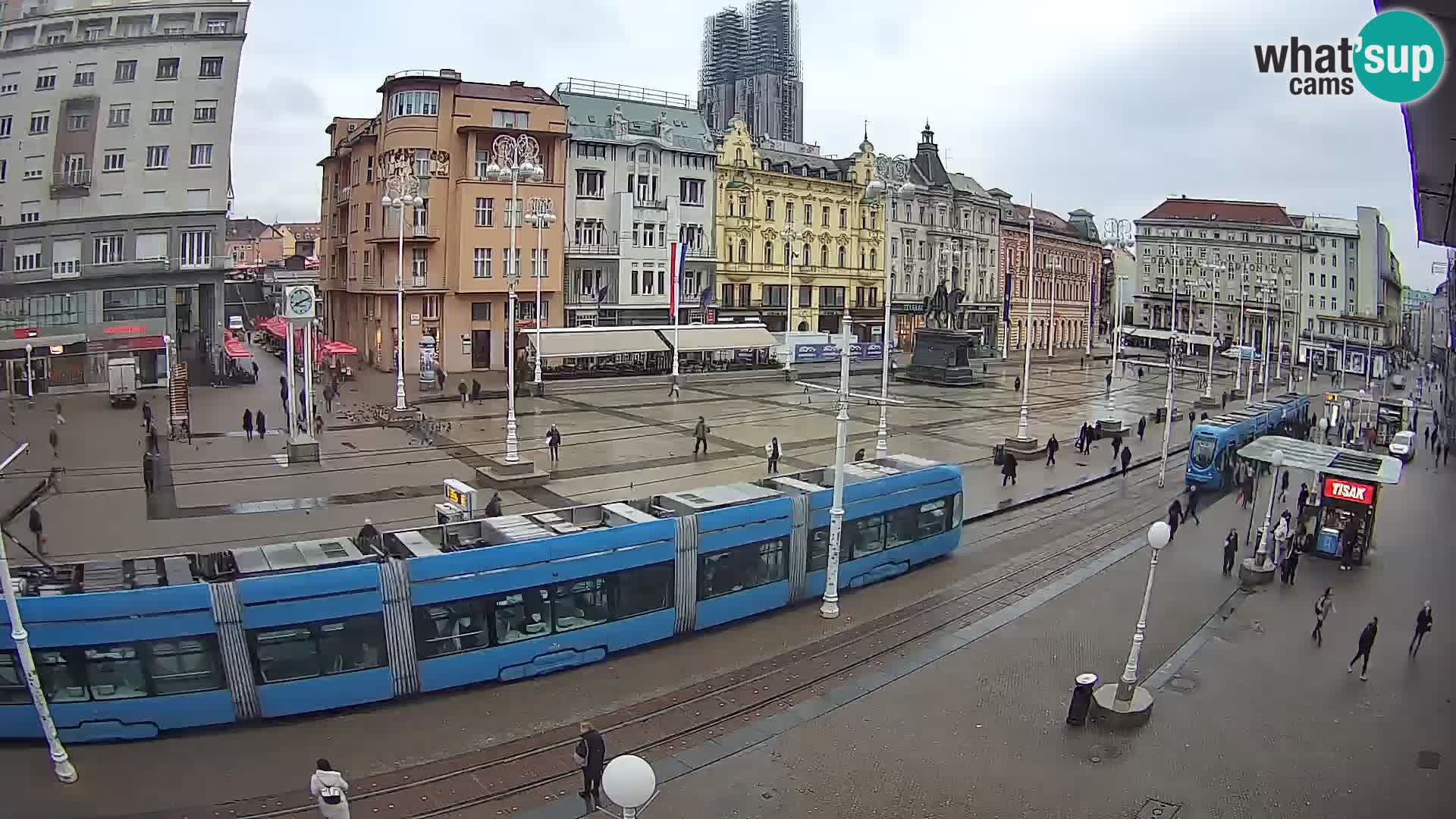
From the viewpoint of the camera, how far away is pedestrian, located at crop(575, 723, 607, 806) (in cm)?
1144

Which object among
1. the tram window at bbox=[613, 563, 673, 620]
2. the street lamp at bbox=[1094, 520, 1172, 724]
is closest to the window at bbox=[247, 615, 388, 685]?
the tram window at bbox=[613, 563, 673, 620]

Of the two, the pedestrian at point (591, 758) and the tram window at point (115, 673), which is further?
the tram window at point (115, 673)

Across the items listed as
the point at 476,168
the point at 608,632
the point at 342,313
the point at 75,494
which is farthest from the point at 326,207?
the point at 608,632

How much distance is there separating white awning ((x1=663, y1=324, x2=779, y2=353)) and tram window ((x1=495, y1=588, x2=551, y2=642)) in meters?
43.6

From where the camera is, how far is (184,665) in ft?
41.3

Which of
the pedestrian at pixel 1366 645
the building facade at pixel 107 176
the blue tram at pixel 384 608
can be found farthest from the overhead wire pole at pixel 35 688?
the building facade at pixel 107 176

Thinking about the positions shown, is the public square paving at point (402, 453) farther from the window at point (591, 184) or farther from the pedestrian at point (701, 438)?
the window at point (591, 184)

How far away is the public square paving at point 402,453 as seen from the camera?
79.0 feet

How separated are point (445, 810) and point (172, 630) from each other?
14.4ft

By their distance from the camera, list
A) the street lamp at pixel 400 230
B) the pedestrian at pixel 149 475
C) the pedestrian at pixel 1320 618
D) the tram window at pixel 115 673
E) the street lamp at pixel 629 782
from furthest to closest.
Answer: the street lamp at pixel 400 230, the pedestrian at pixel 149 475, the pedestrian at pixel 1320 618, the tram window at pixel 115 673, the street lamp at pixel 629 782

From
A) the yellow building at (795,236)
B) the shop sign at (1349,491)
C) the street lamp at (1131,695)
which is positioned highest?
the yellow building at (795,236)

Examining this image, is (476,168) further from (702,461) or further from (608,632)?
(608,632)

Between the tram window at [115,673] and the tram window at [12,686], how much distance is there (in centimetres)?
72

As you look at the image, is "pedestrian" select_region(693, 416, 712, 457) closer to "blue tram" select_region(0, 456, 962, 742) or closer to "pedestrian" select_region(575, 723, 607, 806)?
"blue tram" select_region(0, 456, 962, 742)
